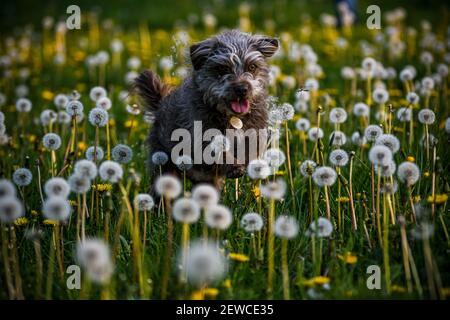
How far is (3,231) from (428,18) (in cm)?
1210

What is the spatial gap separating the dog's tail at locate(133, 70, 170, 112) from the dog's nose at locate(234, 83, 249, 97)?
1.31 metres

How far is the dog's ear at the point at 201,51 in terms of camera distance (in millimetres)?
4684

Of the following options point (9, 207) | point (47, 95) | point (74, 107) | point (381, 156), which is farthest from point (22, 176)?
point (47, 95)

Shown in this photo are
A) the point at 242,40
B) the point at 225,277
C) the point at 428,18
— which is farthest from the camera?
the point at 428,18

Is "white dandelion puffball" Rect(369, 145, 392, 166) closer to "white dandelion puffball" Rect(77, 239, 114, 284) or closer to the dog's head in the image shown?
the dog's head

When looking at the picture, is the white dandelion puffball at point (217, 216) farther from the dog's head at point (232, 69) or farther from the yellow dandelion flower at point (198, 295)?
the dog's head at point (232, 69)

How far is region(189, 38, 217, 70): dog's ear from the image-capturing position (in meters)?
4.68

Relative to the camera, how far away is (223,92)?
4.36 meters

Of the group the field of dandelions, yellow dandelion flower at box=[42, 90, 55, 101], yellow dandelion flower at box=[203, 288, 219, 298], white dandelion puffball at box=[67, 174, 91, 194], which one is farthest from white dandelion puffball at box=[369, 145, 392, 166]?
yellow dandelion flower at box=[42, 90, 55, 101]
